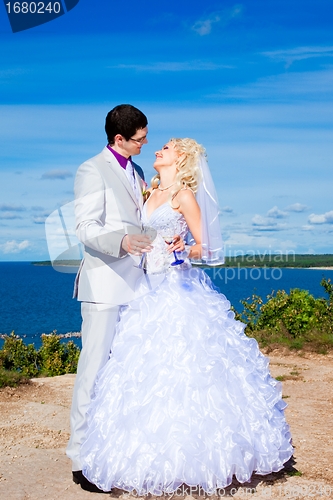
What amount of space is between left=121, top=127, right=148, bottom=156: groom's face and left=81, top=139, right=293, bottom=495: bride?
294 mm

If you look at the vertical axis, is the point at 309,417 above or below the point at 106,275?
below

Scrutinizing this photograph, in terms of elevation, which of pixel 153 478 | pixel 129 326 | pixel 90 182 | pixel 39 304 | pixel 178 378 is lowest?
pixel 39 304

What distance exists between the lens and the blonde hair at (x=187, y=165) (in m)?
5.23

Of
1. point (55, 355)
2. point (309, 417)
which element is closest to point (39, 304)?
point (55, 355)

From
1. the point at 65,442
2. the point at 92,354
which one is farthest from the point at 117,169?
the point at 65,442

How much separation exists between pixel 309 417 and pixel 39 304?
77.1m

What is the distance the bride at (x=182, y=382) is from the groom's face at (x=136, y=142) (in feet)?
0.97

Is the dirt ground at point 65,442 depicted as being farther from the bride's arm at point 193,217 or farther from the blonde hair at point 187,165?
the blonde hair at point 187,165

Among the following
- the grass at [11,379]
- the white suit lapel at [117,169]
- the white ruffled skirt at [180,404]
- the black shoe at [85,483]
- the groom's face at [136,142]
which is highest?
the groom's face at [136,142]

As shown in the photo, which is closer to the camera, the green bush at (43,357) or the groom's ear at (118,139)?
the groom's ear at (118,139)

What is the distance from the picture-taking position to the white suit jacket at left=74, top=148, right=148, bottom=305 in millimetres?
4891

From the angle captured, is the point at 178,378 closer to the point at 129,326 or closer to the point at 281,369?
the point at 129,326

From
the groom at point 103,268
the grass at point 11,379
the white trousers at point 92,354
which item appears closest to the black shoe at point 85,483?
the groom at point 103,268

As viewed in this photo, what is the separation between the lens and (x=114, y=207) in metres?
5.02
